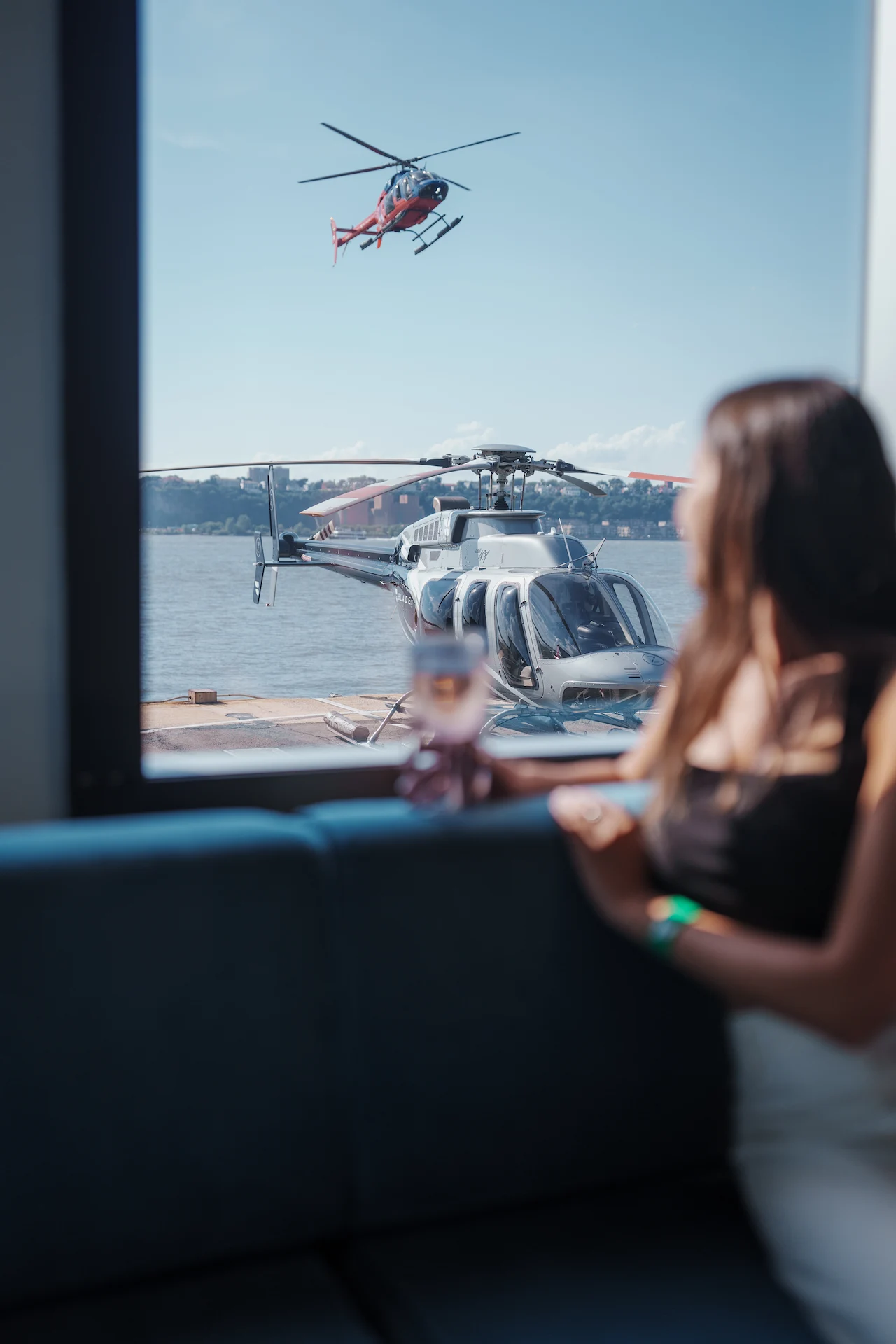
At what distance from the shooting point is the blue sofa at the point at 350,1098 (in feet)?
3.05

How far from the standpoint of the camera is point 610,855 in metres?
1.08

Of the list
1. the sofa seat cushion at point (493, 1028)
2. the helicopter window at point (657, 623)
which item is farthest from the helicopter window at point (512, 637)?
the sofa seat cushion at point (493, 1028)

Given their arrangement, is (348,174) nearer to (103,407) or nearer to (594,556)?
(594,556)

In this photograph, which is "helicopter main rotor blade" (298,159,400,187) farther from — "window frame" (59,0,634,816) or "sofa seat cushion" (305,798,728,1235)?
"sofa seat cushion" (305,798,728,1235)

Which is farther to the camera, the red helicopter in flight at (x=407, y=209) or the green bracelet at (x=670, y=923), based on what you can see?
the red helicopter in flight at (x=407, y=209)

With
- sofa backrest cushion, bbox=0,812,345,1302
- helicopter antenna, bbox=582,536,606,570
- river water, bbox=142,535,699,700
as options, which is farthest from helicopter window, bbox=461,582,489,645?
river water, bbox=142,535,699,700

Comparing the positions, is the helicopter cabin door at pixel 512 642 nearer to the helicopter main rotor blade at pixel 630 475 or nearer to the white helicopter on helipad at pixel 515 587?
the white helicopter on helipad at pixel 515 587

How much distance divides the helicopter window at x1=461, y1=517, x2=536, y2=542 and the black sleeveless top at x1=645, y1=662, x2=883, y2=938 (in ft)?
40.8

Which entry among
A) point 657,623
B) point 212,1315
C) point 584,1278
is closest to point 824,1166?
point 584,1278

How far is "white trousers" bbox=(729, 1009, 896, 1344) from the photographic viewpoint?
34.4 inches

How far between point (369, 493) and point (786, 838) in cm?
1146

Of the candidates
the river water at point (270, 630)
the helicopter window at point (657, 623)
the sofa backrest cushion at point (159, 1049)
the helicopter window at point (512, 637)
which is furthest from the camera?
the river water at point (270, 630)

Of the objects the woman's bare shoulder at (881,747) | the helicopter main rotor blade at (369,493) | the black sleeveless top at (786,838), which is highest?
the helicopter main rotor blade at (369,493)

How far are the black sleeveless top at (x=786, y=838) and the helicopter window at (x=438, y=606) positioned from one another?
428 inches
